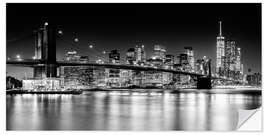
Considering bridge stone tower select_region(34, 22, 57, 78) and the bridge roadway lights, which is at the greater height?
bridge stone tower select_region(34, 22, 57, 78)

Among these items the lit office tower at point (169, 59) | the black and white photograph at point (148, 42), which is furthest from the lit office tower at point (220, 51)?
the lit office tower at point (169, 59)

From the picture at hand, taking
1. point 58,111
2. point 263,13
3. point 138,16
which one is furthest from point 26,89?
point 263,13

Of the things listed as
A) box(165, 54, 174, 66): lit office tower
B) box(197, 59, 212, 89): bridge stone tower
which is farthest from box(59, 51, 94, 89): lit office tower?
box(197, 59, 212, 89): bridge stone tower

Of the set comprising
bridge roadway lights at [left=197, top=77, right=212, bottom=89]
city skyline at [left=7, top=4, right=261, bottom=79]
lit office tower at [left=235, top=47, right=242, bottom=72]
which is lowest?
bridge roadway lights at [left=197, top=77, right=212, bottom=89]

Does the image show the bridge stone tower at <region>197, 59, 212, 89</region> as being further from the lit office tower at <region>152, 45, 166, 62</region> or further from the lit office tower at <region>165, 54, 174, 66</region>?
the lit office tower at <region>152, 45, 166, 62</region>

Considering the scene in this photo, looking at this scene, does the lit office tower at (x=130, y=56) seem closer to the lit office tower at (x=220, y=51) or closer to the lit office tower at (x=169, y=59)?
the lit office tower at (x=169, y=59)
